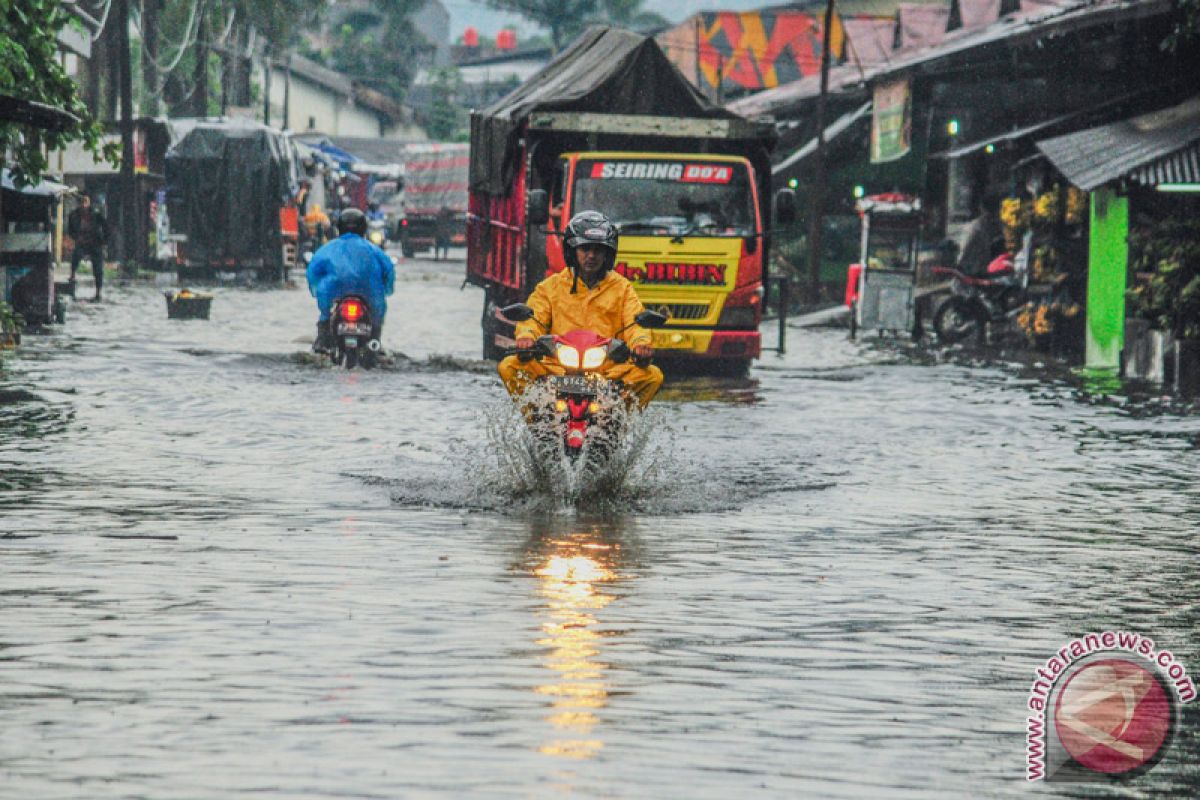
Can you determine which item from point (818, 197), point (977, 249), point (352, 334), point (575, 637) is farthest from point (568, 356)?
point (818, 197)

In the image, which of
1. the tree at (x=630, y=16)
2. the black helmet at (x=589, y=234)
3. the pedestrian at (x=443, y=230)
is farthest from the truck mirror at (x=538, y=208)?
→ the tree at (x=630, y=16)

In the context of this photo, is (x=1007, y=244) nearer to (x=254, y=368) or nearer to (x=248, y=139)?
(x=254, y=368)

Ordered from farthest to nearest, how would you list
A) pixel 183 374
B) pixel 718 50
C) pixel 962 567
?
1. pixel 718 50
2. pixel 183 374
3. pixel 962 567

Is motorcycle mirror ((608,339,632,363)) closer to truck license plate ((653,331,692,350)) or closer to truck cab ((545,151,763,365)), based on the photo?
truck cab ((545,151,763,365))

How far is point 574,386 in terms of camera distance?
488 inches

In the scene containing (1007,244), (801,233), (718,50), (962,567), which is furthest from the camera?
(718,50)

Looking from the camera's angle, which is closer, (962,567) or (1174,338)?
(962,567)

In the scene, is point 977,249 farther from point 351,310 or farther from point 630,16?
point 630,16

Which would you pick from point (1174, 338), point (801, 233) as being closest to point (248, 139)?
point (801, 233)

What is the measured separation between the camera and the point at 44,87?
23016 mm

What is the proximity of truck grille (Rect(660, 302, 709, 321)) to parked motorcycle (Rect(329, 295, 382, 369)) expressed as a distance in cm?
310

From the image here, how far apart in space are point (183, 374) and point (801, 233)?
28019 millimetres

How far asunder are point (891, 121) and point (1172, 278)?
18441mm

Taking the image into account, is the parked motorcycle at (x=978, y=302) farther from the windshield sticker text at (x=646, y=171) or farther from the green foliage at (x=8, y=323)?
the green foliage at (x=8, y=323)
